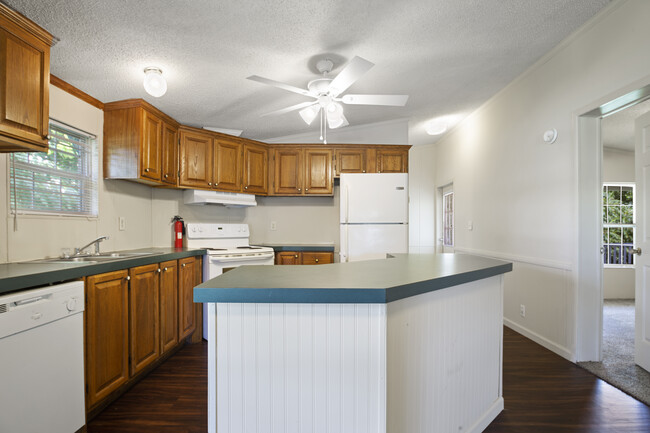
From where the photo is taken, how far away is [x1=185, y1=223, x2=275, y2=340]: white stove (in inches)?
128

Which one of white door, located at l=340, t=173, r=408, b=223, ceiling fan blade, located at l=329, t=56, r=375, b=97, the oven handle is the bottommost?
the oven handle

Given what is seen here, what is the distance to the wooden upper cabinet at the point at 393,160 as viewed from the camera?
426 centimetres

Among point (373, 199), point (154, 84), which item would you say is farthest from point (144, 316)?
point (373, 199)

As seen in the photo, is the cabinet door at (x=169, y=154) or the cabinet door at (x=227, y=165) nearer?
the cabinet door at (x=169, y=154)

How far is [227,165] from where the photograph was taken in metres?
3.80

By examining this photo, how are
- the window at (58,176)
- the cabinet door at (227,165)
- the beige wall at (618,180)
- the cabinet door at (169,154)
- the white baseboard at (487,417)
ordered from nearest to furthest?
the white baseboard at (487,417), the window at (58,176), the cabinet door at (169,154), the cabinet door at (227,165), the beige wall at (618,180)

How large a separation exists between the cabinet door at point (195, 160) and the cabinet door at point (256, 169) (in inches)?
18.4

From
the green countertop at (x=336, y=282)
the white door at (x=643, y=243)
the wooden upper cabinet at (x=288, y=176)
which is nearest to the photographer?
the green countertop at (x=336, y=282)

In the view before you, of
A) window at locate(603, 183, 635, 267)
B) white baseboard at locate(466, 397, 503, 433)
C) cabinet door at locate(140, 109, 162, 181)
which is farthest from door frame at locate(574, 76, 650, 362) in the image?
cabinet door at locate(140, 109, 162, 181)

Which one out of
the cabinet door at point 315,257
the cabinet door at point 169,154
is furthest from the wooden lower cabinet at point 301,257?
the cabinet door at point 169,154

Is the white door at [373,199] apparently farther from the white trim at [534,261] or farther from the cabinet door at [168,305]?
the cabinet door at [168,305]

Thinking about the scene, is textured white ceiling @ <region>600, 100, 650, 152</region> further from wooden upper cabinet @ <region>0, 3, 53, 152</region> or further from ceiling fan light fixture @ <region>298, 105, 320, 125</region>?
wooden upper cabinet @ <region>0, 3, 53, 152</region>

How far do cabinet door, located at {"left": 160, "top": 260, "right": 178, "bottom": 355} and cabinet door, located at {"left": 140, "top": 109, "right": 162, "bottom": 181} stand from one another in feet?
2.74

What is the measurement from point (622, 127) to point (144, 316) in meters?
5.91
